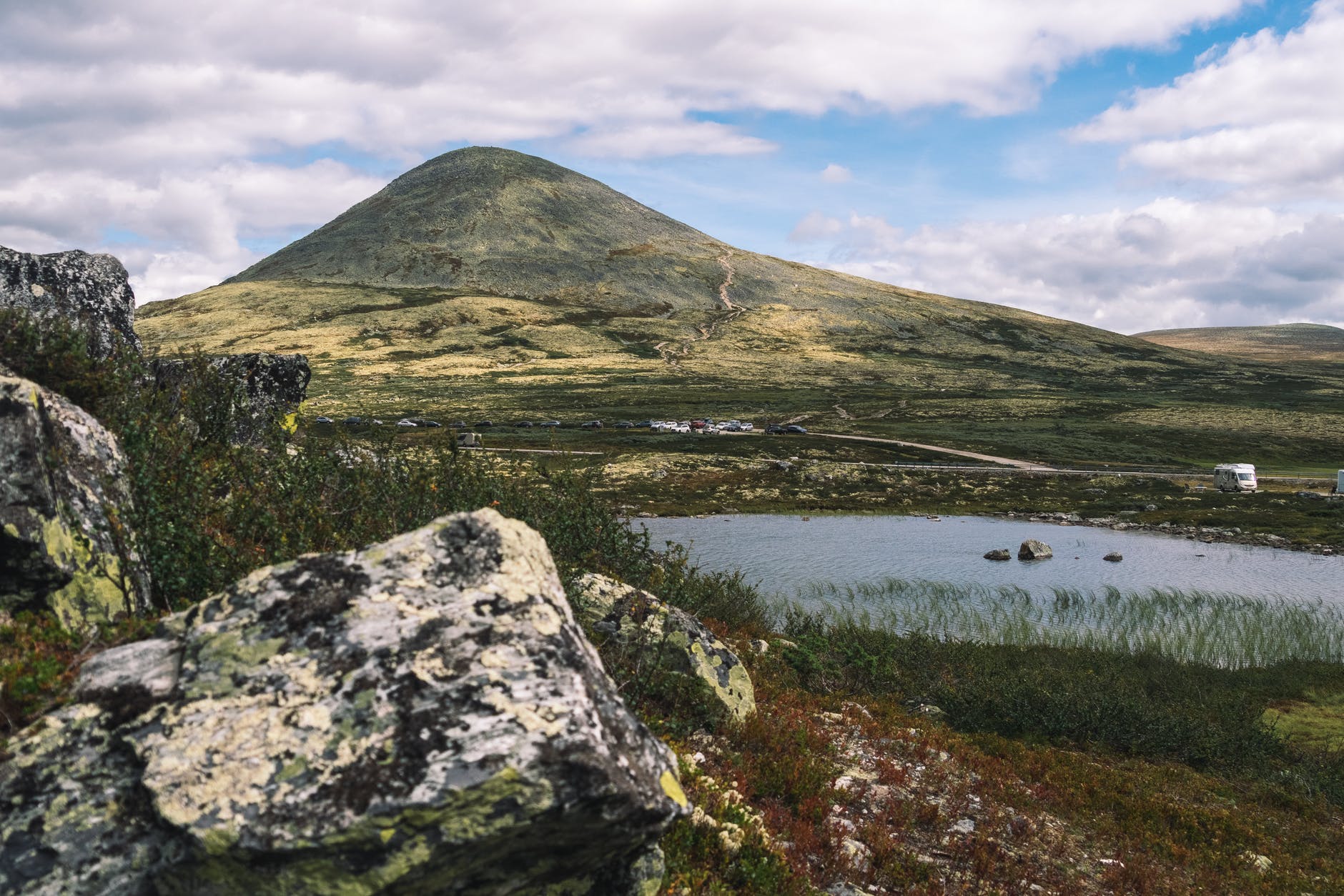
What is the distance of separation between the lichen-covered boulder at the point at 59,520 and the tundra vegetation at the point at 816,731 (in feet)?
1.40

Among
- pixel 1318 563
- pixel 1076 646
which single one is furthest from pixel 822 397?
pixel 1076 646

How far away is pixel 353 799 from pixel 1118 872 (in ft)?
40.0

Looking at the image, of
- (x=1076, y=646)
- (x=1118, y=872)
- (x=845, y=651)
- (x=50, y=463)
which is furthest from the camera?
(x=1076, y=646)

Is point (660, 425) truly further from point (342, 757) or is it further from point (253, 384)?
point (342, 757)

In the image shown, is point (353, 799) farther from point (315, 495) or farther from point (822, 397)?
point (822, 397)

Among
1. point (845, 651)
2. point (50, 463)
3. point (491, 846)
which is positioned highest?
point (50, 463)

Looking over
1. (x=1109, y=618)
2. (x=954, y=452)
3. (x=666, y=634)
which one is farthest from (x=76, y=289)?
(x=954, y=452)

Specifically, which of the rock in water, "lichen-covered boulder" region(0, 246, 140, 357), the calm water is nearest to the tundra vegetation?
"lichen-covered boulder" region(0, 246, 140, 357)

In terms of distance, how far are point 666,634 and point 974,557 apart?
42.8 m

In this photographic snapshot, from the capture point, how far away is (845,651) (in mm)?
23906

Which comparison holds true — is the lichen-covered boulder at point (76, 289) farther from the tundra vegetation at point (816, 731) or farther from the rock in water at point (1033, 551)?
the rock in water at point (1033, 551)

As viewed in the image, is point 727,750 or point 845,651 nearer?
point 727,750

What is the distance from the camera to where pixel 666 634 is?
13.9 meters

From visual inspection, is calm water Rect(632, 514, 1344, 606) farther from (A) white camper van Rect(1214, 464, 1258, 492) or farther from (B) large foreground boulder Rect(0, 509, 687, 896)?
(B) large foreground boulder Rect(0, 509, 687, 896)
